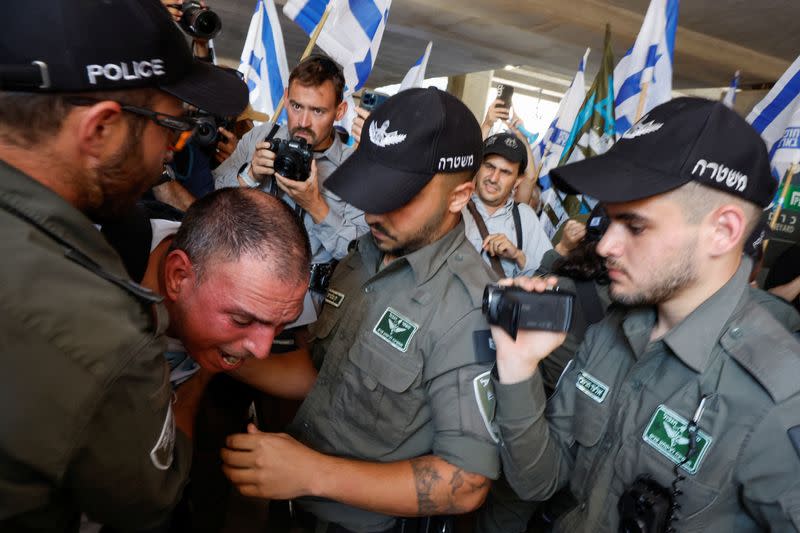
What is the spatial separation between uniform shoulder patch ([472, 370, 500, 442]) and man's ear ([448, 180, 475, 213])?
1.84 ft

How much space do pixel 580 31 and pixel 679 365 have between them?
7.20 meters

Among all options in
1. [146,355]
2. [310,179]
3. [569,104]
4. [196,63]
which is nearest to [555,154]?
[569,104]

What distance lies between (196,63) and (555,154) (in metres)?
5.01

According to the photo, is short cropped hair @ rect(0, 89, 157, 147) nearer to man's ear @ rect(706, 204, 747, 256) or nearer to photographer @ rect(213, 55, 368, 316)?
man's ear @ rect(706, 204, 747, 256)

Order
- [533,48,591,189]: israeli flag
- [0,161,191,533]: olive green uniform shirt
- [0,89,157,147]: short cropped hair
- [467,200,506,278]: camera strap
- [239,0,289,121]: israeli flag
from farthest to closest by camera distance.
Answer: [533,48,591,189]: israeli flag
[239,0,289,121]: israeli flag
[467,200,506,278]: camera strap
[0,89,157,147]: short cropped hair
[0,161,191,533]: olive green uniform shirt

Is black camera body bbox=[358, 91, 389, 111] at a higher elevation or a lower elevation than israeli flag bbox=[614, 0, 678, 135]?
lower

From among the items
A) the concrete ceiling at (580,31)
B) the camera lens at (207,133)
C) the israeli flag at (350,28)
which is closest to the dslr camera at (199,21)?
the camera lens at (207,133)

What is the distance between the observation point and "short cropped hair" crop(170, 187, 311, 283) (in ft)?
4.75

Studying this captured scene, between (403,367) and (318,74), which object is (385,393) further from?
(318,74)

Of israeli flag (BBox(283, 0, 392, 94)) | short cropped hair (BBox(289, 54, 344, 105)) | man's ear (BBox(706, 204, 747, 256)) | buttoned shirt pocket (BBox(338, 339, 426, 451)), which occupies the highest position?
israeli flag (BBox(283, 0, 392, 94))

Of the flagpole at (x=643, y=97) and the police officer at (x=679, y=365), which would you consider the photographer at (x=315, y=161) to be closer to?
the police officer at (x=679, y=365)

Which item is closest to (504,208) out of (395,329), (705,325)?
(395,329)

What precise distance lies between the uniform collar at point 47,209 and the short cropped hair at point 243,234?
1.58 ft

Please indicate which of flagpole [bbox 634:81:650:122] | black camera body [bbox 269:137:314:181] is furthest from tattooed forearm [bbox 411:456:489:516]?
flagpole [bbox 634:81:650:122]
